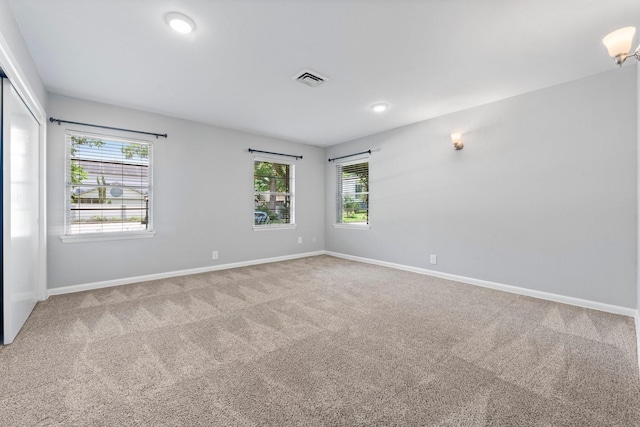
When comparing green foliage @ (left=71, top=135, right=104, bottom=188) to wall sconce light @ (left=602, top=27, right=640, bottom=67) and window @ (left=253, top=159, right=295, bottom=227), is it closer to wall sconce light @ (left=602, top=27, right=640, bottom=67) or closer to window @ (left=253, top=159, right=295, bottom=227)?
window @ (left=253, top=159, right=295, bottom=227)

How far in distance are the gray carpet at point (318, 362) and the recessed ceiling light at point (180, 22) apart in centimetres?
245

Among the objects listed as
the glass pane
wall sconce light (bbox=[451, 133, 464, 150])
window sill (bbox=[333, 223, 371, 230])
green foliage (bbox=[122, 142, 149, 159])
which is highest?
wall sconce light (bbox=[451, 133, 464, 150])

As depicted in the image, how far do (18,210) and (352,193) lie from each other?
4624 millimetres

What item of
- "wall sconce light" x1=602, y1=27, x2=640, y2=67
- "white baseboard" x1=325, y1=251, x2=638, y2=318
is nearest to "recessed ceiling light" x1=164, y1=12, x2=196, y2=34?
"wall sconce light" x1=602, y1=27, x2=640, y2=67

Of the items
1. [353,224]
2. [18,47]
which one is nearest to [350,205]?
[353,224]

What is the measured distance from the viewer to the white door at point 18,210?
2107mm

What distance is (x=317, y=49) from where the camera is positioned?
8.07ft

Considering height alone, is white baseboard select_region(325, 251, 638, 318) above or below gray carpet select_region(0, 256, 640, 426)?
above

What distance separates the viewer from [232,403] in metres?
1.51

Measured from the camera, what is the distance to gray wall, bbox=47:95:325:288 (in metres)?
3.43

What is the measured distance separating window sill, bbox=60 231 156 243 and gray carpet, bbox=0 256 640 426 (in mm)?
721

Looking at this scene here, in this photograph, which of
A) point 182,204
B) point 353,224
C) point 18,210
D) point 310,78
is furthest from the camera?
point 353,224

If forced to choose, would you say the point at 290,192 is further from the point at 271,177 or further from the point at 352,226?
the point at 352,226

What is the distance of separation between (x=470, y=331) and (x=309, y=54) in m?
2.83
